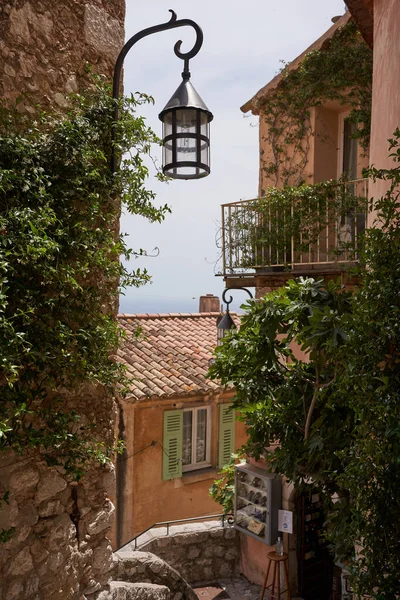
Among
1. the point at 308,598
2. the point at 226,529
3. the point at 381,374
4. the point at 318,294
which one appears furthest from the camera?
the point at 226,529

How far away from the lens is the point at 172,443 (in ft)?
34.9

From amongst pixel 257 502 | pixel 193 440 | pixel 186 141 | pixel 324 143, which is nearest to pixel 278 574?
pixel 257 502

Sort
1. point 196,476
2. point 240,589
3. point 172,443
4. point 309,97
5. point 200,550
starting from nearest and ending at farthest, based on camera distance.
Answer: point 240,589 < point 200,550 < point 309,97 < point 172,443 < point 196,476

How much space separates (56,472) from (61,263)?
52.7 inches

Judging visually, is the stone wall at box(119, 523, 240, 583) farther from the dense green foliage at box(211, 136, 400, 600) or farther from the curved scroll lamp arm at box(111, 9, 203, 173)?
the curved scroll lamp arm at box(111, 9, 203, 173)

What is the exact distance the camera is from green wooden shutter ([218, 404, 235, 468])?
37.5ft

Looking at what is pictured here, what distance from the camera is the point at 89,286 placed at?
11.3ft

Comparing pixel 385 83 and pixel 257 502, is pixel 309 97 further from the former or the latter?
pixel 257 502

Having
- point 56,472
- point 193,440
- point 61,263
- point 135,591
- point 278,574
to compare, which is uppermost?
point 61,263

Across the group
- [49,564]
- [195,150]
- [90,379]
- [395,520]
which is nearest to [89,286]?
[90,379]

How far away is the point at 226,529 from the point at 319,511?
1.45 metres

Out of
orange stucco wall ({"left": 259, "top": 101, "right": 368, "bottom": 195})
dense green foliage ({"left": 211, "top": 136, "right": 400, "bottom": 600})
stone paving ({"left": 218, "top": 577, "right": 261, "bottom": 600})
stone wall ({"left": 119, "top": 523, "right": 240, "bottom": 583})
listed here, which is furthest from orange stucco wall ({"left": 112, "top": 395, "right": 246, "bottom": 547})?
dense green foliage ({"left": 211, "top": 136, "right": 400, "bottom": 600})

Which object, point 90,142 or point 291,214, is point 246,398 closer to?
point 90,142

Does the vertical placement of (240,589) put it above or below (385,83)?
below
